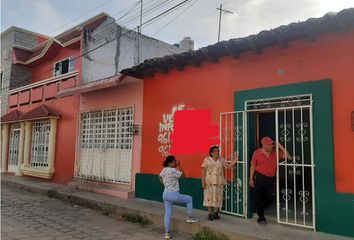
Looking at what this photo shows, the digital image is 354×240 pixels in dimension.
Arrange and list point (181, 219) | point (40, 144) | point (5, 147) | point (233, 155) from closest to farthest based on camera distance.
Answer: point (181, 219)
point (233, 155)
point (40, 144)
point (5, 147)

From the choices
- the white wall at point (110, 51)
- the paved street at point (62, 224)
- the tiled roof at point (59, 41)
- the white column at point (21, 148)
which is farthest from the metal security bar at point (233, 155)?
Result: the white column at point (21, 148)

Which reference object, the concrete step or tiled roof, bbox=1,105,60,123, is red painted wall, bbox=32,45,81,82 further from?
the concrete step

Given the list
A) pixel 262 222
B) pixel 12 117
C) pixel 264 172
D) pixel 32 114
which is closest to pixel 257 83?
pixel 264 172

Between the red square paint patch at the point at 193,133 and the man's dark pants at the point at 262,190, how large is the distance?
55.1 inches

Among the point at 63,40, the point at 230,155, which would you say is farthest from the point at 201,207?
the point at 63,40

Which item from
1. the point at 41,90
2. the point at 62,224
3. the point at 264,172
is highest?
the point at 41,90

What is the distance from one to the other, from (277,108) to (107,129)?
18.6ft

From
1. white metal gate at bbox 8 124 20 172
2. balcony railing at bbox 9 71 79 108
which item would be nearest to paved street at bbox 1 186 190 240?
balcony railing at bbox 9 71 79 108

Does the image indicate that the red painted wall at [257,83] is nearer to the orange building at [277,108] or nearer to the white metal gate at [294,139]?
the orange building at [277,108]

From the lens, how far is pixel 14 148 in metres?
16.0

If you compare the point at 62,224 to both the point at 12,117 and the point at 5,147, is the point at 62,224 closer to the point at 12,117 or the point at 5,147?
the point at 12,117

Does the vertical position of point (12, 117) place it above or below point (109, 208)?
above

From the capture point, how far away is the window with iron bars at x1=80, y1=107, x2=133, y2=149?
31.5ft

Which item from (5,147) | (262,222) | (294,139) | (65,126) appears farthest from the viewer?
(5,147)
